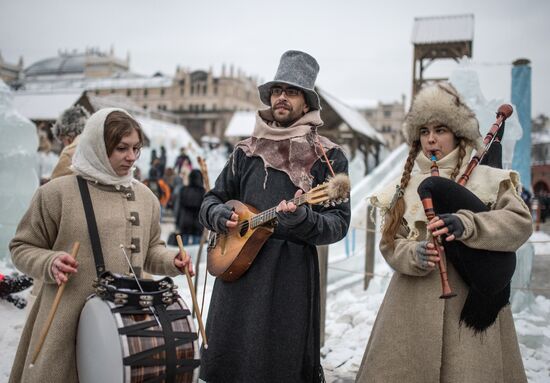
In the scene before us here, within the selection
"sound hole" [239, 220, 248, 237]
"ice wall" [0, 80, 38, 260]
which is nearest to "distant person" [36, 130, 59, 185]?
"ice wall" [0, 80, 38, 260]

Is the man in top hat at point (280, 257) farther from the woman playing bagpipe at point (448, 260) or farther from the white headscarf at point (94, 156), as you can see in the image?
the white headscarf at point (94, 156)

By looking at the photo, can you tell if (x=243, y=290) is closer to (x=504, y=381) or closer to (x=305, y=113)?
(x=305, y=113)

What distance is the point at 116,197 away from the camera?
2.52 meters

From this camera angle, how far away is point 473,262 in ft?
7.52

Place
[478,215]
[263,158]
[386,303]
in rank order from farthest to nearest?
1. [263,158]
2. [386,303]
3. [478,215]

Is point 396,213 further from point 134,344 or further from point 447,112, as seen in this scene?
point 134,344

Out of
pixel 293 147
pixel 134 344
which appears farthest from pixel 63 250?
pixel 293 147

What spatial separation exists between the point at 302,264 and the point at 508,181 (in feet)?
3.75

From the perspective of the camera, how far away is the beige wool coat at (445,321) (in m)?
2.26

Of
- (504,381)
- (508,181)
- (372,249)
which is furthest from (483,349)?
(372,249)

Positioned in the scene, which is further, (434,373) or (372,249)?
(372,249)

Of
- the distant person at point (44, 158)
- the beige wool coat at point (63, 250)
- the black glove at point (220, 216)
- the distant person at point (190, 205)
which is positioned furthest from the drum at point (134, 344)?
the distant person at point (44, 158)

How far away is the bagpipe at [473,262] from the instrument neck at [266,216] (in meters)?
0.57

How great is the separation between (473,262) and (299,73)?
4.66 ft
